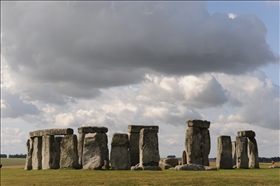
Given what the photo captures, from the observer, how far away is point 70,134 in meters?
28.3

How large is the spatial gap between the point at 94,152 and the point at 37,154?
22.4 ft

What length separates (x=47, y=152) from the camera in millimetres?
29562

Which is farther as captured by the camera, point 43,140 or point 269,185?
point 43,140

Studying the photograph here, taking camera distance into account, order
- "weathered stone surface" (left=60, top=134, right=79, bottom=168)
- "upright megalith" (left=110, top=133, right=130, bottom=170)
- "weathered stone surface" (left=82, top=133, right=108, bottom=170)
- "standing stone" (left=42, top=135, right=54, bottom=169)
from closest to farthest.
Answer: "weathered stone surface" (left=82, top=133, right=108, bottom=170)
"upright megalith" (left=110, top=133, right=130, bottom=170)
"weathered stone surface" (left=60, top=134, right=79, bottom=168)
"standing stone" (left=42, top=135, right=54, bottom=169)

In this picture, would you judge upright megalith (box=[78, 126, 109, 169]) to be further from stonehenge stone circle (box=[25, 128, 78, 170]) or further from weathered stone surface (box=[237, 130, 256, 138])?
weathered stone surface (box=[237, 130, 256, 138])

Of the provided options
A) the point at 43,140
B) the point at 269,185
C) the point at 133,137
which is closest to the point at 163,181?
the point at 269,185

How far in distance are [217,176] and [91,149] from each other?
26.6 ft

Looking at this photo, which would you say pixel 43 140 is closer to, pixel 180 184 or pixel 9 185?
pixel 9 185

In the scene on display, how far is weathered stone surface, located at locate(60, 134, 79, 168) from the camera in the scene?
27609 millimetres

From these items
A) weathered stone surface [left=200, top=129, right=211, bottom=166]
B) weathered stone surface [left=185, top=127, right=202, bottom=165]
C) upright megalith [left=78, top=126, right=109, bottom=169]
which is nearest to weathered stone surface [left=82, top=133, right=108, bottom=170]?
upright megalith [left=78, top=126, right=109, bottom=169]

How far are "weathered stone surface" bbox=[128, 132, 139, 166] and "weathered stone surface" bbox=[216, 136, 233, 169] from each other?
5.36 m

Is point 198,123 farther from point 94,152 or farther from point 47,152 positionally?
point 47,152

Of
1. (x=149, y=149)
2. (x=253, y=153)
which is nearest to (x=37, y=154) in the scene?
(x=149, y=149)

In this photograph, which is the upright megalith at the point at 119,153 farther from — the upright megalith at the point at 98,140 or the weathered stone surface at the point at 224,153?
the weathered stone surface at the point at 224,153
